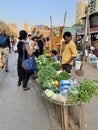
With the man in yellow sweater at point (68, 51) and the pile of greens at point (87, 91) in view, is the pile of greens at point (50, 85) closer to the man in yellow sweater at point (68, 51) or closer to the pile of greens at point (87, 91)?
the pile of greens at point (87, 91)

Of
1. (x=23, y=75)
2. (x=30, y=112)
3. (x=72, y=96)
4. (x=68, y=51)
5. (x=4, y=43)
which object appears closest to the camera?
(x=72, y=96)

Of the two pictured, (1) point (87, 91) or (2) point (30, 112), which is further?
(2) point (30, 112)

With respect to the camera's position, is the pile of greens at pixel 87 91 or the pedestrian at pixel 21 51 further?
the pedestrian at pixel 21 51

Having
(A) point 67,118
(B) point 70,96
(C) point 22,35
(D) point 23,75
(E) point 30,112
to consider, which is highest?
(C) point 22,35

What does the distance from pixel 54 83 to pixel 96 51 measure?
1826cm

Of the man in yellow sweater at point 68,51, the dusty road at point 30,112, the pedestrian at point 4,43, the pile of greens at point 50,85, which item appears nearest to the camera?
the dusty road at point 30,112

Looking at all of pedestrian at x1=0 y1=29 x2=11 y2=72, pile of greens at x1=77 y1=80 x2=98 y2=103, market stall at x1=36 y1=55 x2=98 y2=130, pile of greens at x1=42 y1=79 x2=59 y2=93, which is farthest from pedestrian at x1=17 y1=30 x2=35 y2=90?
pedestrian at x1=0 y1=29 x2=11 y2=72

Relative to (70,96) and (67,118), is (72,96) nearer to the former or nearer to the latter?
(70,96)

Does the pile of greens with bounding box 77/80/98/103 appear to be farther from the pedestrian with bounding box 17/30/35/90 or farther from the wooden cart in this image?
the pedestrian with bounding box 17/30/35/90

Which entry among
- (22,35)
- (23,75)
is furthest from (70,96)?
(23,75)

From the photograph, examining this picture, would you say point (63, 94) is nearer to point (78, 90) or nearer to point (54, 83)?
point (78, 90)

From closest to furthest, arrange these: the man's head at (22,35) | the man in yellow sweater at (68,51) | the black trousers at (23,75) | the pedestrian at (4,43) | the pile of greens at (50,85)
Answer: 1. the pile of greens at (50,85)
2. the man in yellow sweater at (68,51)
3. the man's head at (22,35)
4. the black trousers at (23,75)
5. the pedestrian at (4,43)

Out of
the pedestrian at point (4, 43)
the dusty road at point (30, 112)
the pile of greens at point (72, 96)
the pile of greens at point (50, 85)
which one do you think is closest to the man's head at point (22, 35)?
the dusty road at point (30, 112)

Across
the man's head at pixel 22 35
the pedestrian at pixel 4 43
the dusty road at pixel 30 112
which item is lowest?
the dusty road at pixel 30 112
